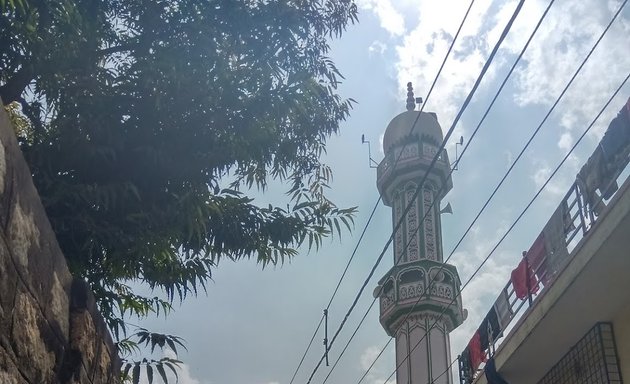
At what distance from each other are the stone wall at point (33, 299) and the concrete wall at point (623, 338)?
207 inches

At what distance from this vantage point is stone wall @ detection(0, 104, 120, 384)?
2.62m

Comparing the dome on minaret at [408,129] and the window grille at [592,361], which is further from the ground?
the dome on minaret at [408,129]

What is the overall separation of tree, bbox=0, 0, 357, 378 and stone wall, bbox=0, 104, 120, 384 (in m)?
1.19

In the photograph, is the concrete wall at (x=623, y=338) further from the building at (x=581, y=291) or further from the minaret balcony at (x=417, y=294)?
the minaret balcony at (x=417, y=294)

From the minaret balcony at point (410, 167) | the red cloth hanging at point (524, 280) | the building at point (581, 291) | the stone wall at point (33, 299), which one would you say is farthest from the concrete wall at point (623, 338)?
the minaret balcony at point (410, 167)

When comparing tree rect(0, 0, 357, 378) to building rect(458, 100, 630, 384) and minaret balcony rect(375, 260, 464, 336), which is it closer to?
building rect(458, 100, 630, 384)

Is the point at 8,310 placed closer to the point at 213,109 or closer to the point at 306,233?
the point at 213,109

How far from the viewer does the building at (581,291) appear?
21.5ft

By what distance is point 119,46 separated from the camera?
18.5ft

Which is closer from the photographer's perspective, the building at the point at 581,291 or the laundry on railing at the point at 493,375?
the building at the point at 581,291

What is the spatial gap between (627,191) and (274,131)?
287cm

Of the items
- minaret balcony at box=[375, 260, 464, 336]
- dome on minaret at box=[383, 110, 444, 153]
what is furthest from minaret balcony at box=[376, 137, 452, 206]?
minaret balcony at box=[375, 260, 464, 336]

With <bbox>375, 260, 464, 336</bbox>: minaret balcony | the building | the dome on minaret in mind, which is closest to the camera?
the building

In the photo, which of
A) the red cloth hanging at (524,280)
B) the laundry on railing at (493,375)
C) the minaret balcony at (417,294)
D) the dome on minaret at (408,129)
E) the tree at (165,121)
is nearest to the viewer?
the tree at (165,121)
